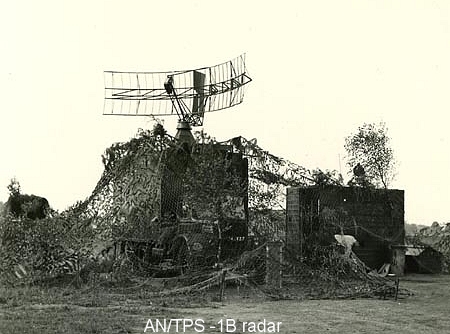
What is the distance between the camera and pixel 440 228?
73.2ft

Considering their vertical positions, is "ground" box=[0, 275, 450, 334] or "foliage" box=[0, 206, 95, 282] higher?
"foliage" box=[0, 206, 95, 282]

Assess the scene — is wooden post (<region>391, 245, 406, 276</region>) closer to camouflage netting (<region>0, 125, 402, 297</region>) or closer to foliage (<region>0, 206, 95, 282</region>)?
camouflage netting (<region>0, 125, 402, 297</region>)

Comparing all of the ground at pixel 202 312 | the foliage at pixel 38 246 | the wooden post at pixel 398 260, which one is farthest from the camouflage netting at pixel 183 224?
the wooden post at pixel 398 260

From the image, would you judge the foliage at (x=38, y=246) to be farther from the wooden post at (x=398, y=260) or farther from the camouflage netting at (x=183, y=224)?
the wooden post at (x=398, y=260)

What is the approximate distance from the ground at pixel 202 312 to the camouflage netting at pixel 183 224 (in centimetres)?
112

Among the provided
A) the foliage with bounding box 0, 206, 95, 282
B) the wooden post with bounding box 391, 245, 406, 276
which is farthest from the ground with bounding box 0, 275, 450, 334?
the wooden post with bounding box 391, 245, 406, 276

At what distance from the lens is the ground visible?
11.0m

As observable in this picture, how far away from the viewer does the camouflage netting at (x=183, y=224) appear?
1722cm

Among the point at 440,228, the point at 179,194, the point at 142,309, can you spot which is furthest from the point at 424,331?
the point at 440,228

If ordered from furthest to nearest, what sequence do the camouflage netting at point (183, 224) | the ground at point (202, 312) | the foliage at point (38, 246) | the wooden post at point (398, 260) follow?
the wooden post at point (398, 260), the camouflage netting at point (183, 224), the foliage at point (38, 246), the ground at point (202, 312)

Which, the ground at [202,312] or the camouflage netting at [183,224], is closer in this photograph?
the ground at [202,312]

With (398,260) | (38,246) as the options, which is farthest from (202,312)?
(398,260)

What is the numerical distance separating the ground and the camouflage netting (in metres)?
1.12

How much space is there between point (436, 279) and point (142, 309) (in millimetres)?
13829
